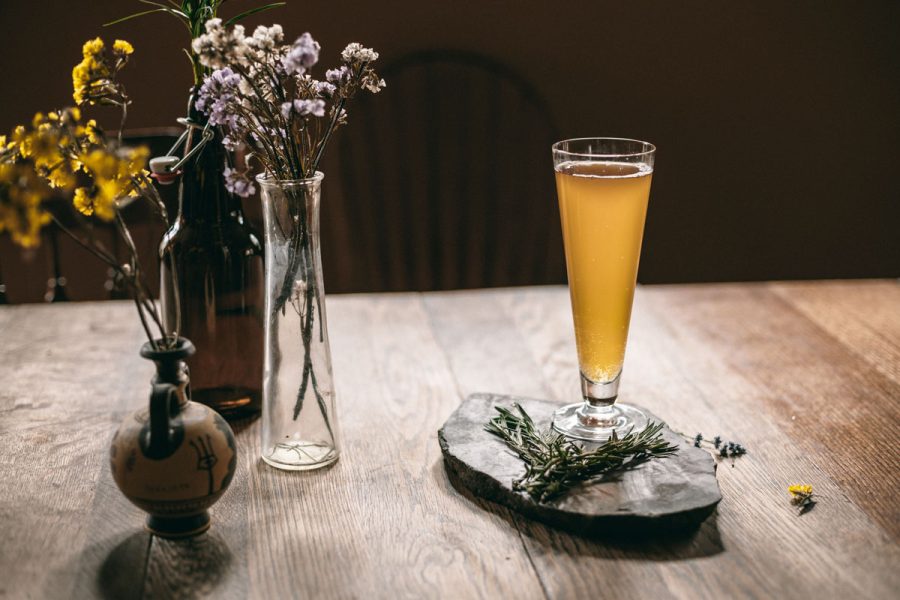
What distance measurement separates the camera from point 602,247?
1.06m

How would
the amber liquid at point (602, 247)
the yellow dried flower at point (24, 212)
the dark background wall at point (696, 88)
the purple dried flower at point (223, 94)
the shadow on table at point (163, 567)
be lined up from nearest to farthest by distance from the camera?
the yellow dried flower at point (24, 212) < the shadow on table at point (163, 567) < the purple dried flower at point (223, 94) < the amber liquid at point (602, 247) < the dark background wall at point (696, 88)

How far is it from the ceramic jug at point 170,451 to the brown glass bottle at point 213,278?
257 mm

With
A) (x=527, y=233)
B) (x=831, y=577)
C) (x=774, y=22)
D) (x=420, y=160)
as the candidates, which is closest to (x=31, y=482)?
(x=831, y=577)

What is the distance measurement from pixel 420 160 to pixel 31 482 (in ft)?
6.18

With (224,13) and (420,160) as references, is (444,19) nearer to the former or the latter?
(420,160)

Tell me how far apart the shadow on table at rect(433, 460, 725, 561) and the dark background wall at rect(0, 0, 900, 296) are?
1.93 m

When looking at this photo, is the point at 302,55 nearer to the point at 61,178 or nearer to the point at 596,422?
A: the point at 61,178

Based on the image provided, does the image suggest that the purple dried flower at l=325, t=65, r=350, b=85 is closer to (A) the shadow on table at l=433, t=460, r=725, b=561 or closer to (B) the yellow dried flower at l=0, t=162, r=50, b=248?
(B) the yellow dried flower at l=0, t=162, r=50, b=248

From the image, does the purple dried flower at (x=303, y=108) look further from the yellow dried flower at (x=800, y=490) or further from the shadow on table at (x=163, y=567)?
the yellow dried flower at (x=800, y=490)

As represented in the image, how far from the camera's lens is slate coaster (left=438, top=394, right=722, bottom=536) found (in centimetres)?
92

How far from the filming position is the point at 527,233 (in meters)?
2.51

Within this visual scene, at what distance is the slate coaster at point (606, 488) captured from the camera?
916mm

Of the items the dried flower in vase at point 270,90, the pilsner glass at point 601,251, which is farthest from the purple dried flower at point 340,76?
the pilsner glass at point 601,251

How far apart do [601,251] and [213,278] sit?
0.45 m
